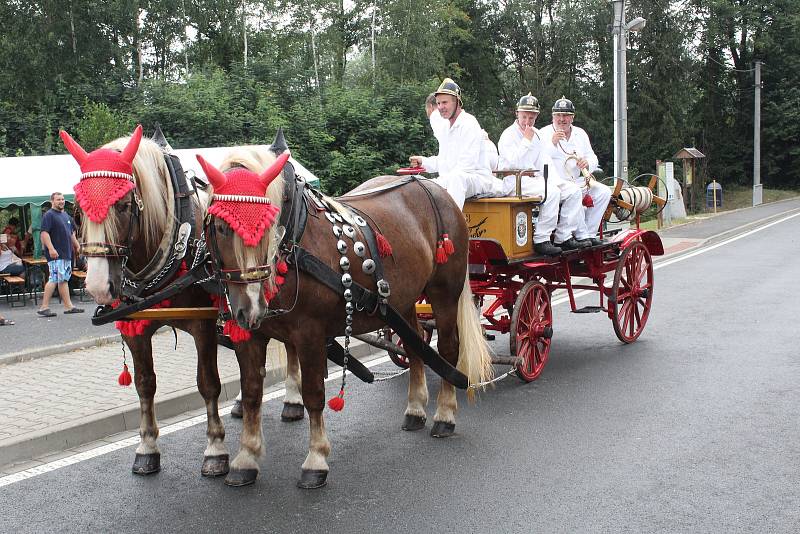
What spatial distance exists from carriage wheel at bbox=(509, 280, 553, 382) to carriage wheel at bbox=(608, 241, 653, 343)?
45.1 inches

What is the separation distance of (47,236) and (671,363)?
28.3 feet

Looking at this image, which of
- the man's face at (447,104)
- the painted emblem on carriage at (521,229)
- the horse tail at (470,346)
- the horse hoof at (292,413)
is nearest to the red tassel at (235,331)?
the horse hoof at (292,413)

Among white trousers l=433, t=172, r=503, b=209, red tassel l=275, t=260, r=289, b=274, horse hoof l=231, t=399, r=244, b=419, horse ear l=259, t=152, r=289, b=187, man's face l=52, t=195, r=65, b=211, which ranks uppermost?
horse ear l=259, t=152, r=289, b=187

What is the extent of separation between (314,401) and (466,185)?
2796mm

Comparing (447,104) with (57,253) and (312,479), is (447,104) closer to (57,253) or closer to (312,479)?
(312,479)

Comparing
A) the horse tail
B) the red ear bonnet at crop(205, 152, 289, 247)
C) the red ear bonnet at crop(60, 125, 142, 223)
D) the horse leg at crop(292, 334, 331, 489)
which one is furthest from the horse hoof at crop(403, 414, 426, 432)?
the red ear bonnet at crop(60, 125, 142, 223)

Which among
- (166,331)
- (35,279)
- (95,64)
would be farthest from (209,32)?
(166,331)

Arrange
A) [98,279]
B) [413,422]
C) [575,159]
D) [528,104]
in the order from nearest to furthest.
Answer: [98,279], [413,422], [528,104], [575,159]

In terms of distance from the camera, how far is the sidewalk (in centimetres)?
551

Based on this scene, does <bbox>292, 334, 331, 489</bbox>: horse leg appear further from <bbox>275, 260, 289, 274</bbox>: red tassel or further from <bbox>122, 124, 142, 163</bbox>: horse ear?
<bbox>122, 124, 142, 163</bbox>: horse ear

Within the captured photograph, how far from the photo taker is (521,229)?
710cm

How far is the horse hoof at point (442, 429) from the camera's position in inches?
223

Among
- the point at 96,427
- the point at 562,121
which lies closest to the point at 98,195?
the point at 96,427

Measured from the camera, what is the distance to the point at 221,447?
5043mm
